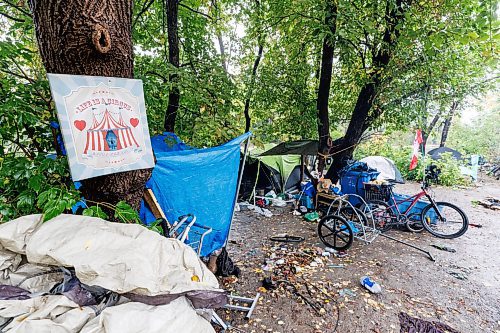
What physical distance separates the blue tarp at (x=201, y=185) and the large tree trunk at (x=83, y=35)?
51.7 inches

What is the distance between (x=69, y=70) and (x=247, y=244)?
3.79 m

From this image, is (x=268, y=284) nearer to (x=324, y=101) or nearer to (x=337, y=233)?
(x=337, y=233)

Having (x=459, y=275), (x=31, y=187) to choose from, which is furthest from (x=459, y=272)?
(x=31, y=187)

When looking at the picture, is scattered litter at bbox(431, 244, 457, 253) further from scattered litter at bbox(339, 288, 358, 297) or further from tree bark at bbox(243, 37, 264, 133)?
tree bark at bbox(243, 37, 264, 133)

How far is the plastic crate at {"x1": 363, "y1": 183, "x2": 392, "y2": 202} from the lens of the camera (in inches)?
190

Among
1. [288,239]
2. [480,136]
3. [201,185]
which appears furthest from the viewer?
[480,136]

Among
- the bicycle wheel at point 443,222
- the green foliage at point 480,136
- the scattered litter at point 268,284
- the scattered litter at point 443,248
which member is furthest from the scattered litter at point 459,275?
the green foliage at point 480,136

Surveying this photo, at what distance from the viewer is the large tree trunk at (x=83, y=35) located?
1.32m

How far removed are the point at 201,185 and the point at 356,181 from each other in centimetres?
406

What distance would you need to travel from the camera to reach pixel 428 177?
5113 mm

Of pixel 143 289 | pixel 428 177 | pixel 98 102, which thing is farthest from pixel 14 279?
pixel 428 177

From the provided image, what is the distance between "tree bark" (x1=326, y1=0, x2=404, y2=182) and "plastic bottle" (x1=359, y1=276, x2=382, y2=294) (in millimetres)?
3301

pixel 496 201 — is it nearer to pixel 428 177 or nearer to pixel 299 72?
pixel 428 177

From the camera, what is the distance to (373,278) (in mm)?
3416
